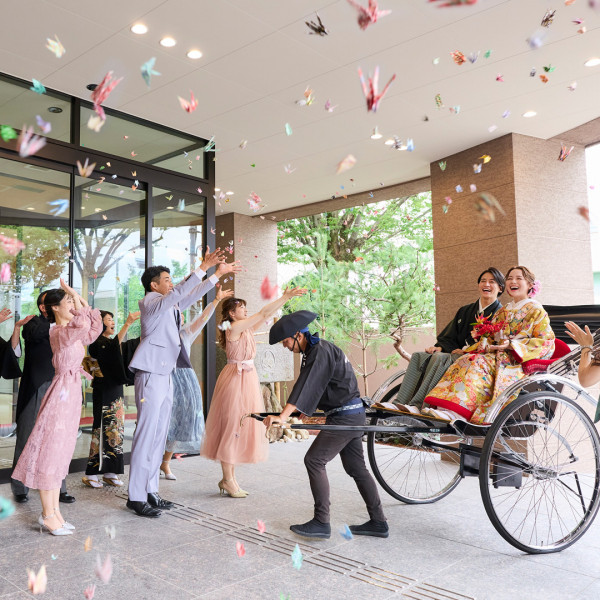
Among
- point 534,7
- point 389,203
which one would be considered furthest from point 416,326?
point 534,7

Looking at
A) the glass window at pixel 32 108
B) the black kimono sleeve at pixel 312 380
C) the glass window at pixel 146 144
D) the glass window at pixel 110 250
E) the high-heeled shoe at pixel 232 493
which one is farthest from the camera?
the glass window at pixel 146 144

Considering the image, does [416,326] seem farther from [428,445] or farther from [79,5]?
[79,5]

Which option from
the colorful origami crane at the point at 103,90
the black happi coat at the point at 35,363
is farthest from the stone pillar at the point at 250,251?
the black happi coat at the point at 35,363

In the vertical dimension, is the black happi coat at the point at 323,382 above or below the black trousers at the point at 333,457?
above

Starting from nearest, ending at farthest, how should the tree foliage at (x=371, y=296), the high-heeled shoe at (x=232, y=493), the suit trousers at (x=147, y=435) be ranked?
the suit trousers at (x=147, y=435), the high-heeled shoe at (x=232, y=493), the tree foliage at (x=371, y=296)

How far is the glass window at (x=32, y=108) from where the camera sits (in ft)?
15.4

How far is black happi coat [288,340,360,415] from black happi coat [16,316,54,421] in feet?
6.10

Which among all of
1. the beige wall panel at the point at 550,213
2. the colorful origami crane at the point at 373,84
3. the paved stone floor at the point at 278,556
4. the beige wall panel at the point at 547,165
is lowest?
the paved stone floor at the point at 278,556

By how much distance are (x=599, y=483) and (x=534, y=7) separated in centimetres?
284

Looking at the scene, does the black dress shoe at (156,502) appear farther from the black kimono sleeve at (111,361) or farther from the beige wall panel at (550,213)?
the beige wall panel at (550,213)

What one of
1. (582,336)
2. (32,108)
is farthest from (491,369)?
(32,108)

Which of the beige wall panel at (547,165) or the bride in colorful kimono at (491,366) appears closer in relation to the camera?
the bride in colorful kimono at (491,366)

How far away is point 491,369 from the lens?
3404mm

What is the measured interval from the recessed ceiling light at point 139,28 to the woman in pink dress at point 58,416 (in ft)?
5.83
